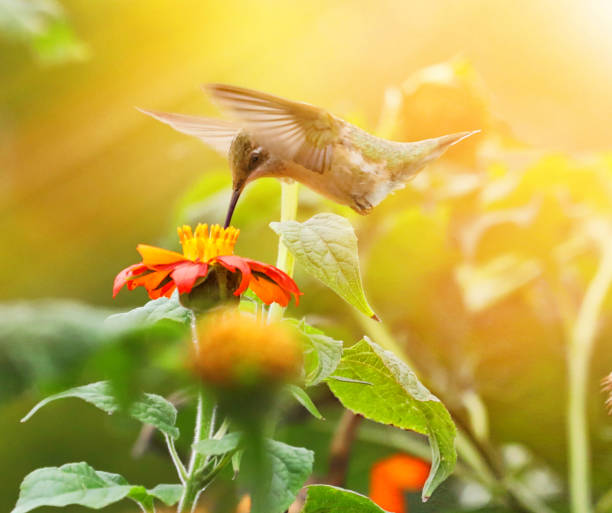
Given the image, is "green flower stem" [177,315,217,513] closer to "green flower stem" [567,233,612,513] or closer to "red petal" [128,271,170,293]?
"red petal" [128,271,170,293]

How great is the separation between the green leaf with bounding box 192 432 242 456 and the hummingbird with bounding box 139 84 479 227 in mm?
119

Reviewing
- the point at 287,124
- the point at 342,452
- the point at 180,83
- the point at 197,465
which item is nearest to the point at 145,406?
the point at 197,465

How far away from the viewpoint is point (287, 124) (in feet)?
1.11

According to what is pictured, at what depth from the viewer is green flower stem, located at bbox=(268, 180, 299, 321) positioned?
0.31m

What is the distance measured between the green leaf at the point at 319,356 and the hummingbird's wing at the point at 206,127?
0.12 meters

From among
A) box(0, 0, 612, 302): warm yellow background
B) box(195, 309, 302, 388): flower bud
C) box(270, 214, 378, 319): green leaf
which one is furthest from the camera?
box(0, 0, 612, 302): warm yellow background

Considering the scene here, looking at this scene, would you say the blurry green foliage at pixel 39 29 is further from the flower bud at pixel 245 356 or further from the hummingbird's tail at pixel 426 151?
the flower bud at pixel 245 356

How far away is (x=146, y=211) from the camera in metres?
1.00

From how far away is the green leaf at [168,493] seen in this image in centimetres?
30

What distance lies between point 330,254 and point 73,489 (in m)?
0.13

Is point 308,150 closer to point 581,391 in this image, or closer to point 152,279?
point 152,279

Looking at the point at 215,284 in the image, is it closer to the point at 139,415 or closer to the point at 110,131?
the point at 139,415

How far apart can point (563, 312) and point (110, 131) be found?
0.71 m

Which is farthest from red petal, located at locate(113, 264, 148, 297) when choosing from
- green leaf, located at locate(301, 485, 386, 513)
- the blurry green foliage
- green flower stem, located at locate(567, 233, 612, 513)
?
the blurry green foliage
